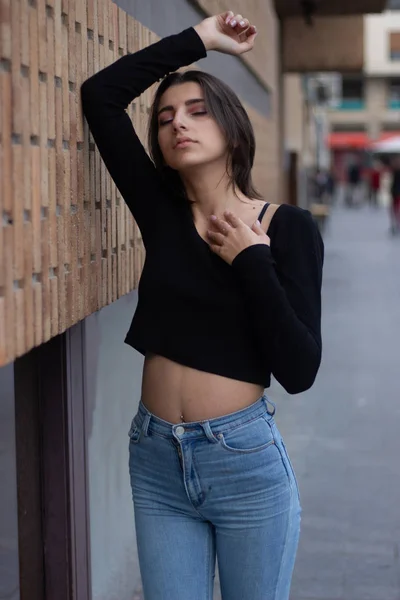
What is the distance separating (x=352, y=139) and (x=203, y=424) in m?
59.7

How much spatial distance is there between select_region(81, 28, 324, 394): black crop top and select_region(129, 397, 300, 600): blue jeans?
15cm

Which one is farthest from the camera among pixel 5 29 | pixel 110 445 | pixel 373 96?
pixel 373 96

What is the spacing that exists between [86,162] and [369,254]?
16913 mm

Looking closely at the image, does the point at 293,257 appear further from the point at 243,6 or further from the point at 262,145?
the point at 262,145

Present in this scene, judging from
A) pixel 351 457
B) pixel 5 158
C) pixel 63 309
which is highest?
pixel 5 158

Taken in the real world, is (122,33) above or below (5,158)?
above

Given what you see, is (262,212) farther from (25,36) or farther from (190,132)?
(25,36)

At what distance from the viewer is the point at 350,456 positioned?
20.9 ft

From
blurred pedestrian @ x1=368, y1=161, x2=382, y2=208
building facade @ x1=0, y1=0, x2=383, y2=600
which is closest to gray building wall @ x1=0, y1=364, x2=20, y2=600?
building facade @ x1=0, y1=0, x2=383, y2=600

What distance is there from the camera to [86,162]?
109 inches

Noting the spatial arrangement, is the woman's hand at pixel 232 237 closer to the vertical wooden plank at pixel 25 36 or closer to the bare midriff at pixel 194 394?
the bare midriff at pixel 194 394

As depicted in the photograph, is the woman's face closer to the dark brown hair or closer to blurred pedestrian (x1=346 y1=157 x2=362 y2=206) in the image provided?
the dark brown hair

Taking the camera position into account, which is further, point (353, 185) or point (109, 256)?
point (353, 185)

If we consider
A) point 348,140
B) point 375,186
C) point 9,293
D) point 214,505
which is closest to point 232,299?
point 214,505
